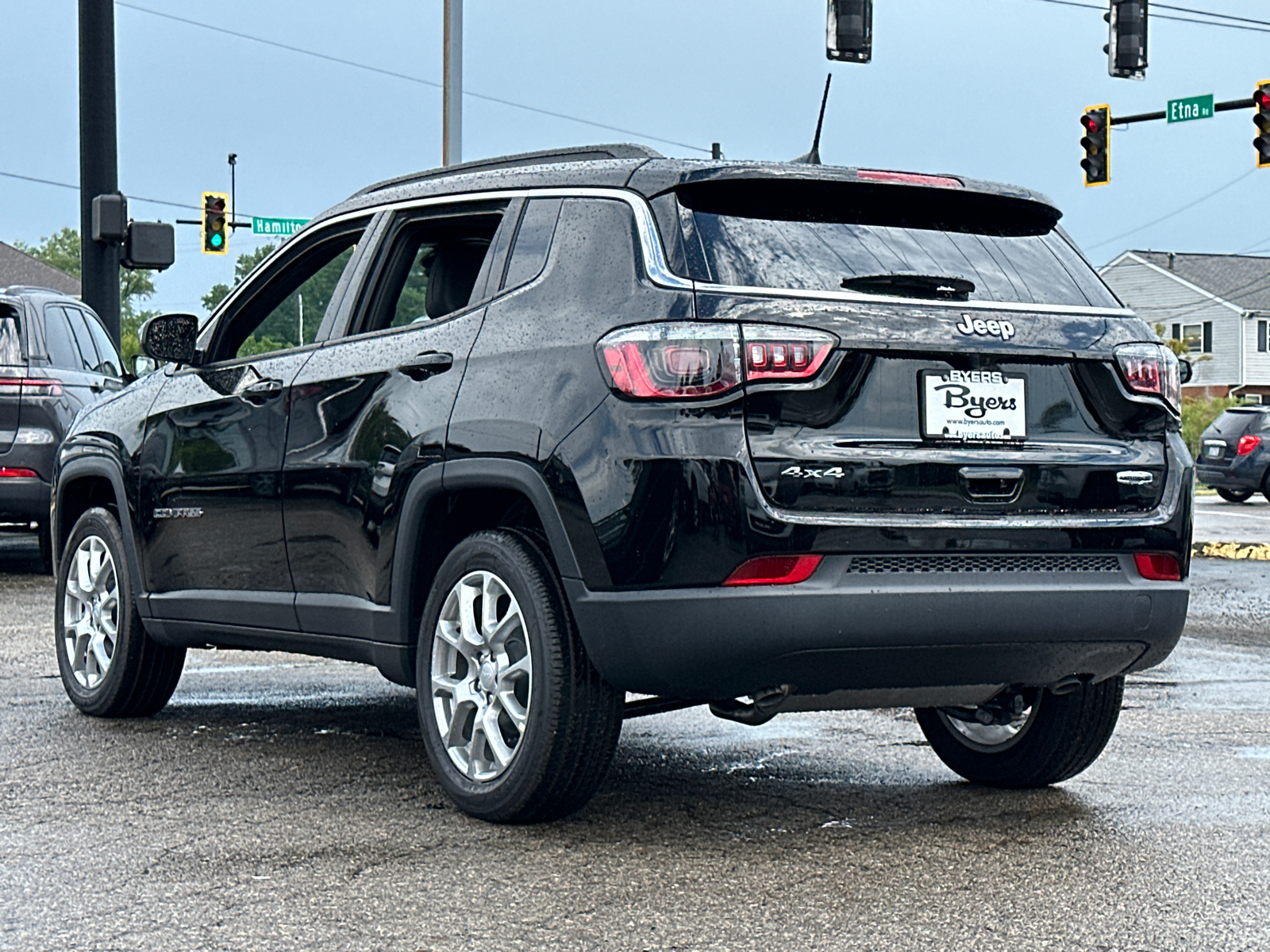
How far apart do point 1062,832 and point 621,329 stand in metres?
1.87

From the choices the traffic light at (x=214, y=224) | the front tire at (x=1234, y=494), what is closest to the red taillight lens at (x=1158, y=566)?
the front tire at (x=1234, y=494)

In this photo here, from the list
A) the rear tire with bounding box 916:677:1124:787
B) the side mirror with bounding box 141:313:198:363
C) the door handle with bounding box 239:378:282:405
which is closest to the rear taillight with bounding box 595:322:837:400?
the rear tire with bounding box 916:677:1124:787

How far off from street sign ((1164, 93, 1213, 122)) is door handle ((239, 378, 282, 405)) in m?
21.5

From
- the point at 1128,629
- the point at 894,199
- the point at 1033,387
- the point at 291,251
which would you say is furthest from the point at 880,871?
the point at 291,251

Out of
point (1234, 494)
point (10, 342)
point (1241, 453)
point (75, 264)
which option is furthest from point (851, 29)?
point (75, 264)

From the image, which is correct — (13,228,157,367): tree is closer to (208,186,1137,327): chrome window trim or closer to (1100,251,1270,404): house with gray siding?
(1100,251,1270,404): house with gray siding

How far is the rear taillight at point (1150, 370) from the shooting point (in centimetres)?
507

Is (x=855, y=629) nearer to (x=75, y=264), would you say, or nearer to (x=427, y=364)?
(x=427, y=364)

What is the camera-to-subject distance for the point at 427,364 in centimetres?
533

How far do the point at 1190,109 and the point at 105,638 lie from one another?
21.6 m

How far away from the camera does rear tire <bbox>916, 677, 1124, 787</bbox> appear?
5.62m

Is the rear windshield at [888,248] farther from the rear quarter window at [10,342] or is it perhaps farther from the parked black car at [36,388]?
the rear quarter window at [10,342]

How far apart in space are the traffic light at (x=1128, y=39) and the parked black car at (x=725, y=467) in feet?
54.8

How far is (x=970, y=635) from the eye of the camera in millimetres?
4699
